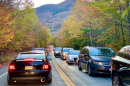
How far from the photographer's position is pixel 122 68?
20.5 ft

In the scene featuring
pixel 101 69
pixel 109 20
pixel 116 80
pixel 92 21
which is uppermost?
pixel 92 21

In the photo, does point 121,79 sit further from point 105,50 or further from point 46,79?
point 105,50

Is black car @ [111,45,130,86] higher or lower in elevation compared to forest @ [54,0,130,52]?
lower

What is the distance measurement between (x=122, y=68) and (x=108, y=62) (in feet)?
14.1

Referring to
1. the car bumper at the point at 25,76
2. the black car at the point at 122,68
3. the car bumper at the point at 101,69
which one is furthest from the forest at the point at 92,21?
the car bumper at the point at 25,76

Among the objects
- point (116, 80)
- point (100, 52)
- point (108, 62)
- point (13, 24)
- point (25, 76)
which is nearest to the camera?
point (116, 80)

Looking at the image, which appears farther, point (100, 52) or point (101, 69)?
point (100, 52)

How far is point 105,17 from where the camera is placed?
2212cm

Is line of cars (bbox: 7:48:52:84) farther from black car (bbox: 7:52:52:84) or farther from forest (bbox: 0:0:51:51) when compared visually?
forest (bbox: 0:0:51:51)

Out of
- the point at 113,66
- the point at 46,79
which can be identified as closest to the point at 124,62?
the point at 113,66

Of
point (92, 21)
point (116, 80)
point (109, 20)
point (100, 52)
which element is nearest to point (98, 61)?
point (100, 52)

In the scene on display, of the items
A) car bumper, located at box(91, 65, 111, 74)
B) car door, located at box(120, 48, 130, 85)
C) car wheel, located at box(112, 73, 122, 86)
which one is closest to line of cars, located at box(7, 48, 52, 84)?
car wheel, located at box(112, 73, 122, 86)

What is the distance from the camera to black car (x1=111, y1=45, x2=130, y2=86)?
19.4 ft

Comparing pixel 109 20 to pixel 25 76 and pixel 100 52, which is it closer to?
pixel 100 52
